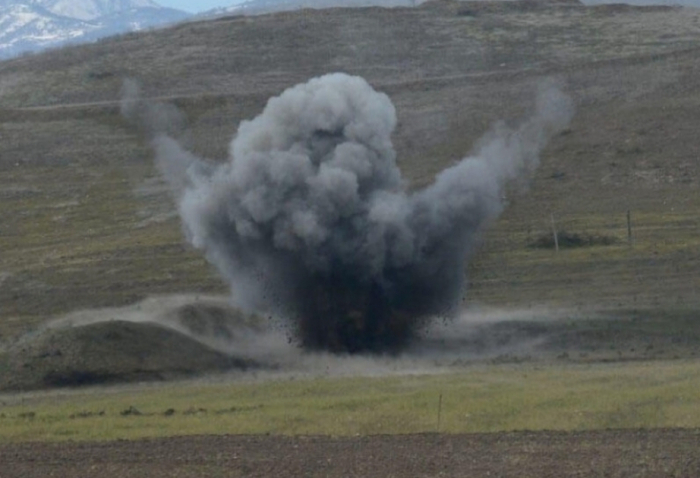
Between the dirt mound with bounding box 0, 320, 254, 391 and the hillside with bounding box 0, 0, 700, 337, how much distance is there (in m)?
10.5

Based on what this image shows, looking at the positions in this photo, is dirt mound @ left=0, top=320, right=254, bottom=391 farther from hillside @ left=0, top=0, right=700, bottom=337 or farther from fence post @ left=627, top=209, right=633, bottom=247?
fence post @ left=627, top=209, right=633, bottom=247

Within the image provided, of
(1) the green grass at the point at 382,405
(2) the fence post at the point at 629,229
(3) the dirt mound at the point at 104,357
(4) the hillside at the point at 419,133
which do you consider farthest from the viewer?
(2) the fence post at the point at 629,229

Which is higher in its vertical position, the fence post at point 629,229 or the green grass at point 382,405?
the green grass at point 382,405

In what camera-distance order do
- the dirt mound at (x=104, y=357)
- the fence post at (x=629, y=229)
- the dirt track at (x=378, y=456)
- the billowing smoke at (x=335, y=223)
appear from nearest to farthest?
the dirt track at (x=378, y=456), the dirt mound at (x=104, y=357), the billowing smoke at (x=335, y=223), the fence post at (x=629, y=229)

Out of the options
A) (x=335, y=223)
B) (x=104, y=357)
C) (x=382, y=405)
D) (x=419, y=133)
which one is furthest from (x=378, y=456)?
(x=419, y=133)

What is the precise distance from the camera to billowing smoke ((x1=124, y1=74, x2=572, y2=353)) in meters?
46.4

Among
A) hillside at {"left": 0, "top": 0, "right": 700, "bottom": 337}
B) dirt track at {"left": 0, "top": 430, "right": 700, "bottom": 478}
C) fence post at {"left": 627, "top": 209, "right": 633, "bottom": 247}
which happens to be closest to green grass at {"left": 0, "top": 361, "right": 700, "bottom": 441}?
dirt track at {"left": 0, "top": 430, "right": 700, "bottom": 478}

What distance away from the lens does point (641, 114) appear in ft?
285

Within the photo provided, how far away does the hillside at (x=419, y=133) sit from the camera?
6125 cm

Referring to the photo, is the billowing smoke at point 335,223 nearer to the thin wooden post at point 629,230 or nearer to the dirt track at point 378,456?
the thin wooden post at point 629,230

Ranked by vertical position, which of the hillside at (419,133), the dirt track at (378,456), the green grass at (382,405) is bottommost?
the hillside at (419,133)

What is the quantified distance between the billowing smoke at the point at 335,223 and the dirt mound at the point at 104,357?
4014mm

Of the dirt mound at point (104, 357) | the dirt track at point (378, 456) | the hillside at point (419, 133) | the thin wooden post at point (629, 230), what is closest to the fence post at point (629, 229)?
the thin wooden post at point (629, 230)

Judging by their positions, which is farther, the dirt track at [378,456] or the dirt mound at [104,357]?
the dirt mound at [104,357]
